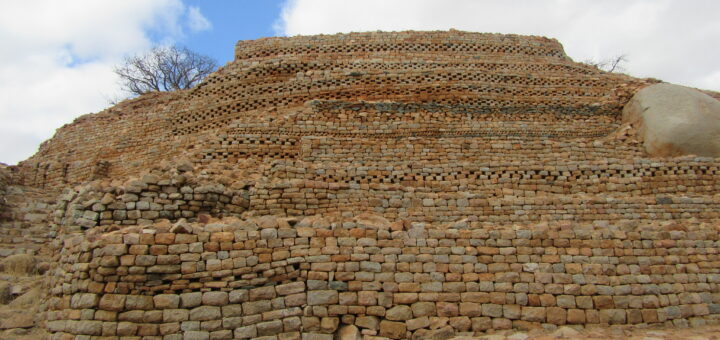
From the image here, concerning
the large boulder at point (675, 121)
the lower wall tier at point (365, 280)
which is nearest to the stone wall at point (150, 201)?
the lower wall tier at point (365, 280)

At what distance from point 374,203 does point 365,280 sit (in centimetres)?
286

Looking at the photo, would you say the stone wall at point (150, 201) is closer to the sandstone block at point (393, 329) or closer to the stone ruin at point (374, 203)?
the stone ruin at point (374, 203)

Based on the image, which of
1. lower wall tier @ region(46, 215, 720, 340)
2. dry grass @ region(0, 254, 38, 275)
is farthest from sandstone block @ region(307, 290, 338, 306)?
dry grass @ region(0, 254, 38, 275)

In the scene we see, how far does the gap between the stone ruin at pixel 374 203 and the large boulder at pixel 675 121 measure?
0.61 feet

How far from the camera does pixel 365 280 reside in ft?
20.4

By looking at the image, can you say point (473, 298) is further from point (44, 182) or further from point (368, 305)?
point (44, 182)

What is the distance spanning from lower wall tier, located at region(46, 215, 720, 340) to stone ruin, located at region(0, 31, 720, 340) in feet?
0.07

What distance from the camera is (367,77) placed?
45.3 ft

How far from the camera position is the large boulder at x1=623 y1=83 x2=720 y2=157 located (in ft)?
37.7

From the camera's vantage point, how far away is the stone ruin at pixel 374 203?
5.97 m

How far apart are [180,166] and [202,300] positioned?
3088 millimetres

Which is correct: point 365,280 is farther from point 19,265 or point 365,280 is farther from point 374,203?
point 19,265

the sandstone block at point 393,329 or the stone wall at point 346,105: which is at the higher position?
the stone wall at point 346,105

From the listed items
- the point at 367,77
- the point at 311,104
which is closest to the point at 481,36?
the point at 367,77
